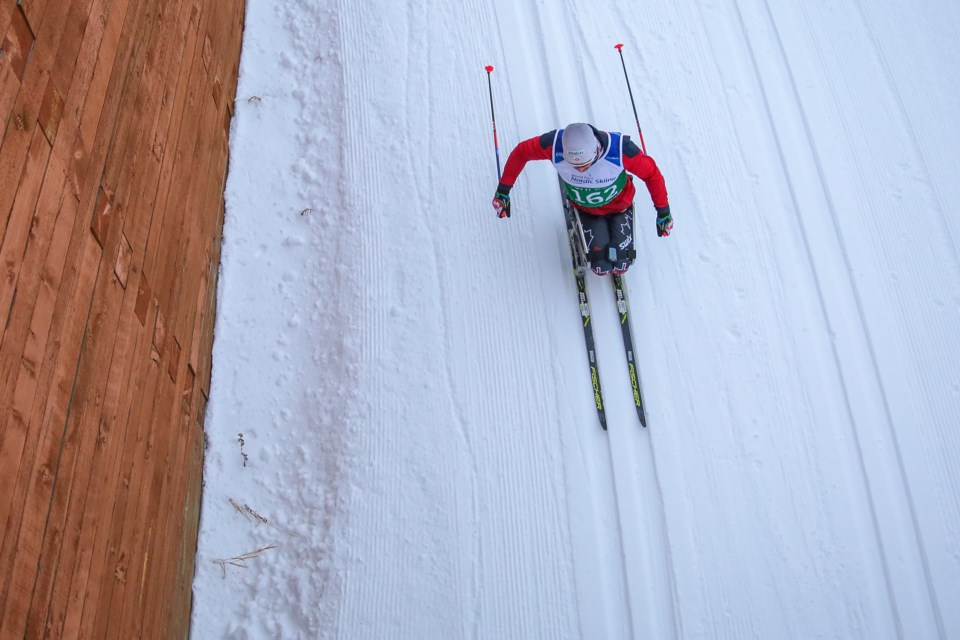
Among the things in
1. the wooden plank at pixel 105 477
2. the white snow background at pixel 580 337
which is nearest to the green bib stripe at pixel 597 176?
the white snow background at pixel 580 337

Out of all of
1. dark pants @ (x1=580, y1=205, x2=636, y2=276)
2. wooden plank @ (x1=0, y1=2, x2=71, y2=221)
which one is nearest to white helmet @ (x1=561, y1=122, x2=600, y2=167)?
dark pants @ (x1=580, y1=205, x2=636, y2=276)

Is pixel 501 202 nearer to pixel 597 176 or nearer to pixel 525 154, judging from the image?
pixel 525 154

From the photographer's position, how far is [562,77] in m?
6.08

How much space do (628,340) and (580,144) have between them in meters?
1.34

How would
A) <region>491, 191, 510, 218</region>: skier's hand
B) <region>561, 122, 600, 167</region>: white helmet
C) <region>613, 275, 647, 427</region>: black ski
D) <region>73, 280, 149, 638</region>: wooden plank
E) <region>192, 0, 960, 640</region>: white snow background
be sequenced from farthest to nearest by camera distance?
<region>491, 191, 510, 218</region>: skier's hand → <region>613, 275, 647, 427</region>: black ski → <region>561, 122, 600, 167</region>: white helmet → <region>192, 0, 960, 640</region>: white snow background → <region>73, 280, 149, 638</region>: wooden plank

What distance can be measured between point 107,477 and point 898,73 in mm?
6275

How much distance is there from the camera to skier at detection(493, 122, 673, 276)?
469 centimetres

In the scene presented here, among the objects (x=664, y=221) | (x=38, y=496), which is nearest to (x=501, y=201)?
(x=664, y=221)

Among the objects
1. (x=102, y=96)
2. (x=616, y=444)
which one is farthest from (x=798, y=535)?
(x=102, y=96)

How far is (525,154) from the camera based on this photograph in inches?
198

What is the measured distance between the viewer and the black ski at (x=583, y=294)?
194 inches

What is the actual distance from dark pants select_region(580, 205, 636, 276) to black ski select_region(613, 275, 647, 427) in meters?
0.16

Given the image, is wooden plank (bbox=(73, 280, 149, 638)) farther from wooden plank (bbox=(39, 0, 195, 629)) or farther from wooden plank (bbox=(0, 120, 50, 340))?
wooden plank (bbox=(0, 120, 50, 340))

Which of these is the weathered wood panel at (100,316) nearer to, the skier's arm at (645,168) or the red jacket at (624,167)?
the red jacket at (624,167)
